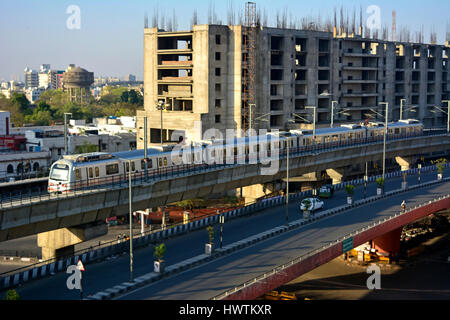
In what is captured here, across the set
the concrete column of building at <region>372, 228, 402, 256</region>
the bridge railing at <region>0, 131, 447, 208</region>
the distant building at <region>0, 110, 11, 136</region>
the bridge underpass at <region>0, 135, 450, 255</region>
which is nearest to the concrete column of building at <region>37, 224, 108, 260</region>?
the bridge underpass at <region>0, 135, 450, 255</region>

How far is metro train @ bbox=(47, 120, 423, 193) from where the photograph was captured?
48500 millimetres

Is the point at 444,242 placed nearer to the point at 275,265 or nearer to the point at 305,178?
the point at 305,178

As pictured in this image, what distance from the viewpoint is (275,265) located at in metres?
40.8

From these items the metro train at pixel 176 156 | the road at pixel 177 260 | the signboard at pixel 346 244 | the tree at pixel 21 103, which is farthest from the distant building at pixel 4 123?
the signboard at pixel 346 244

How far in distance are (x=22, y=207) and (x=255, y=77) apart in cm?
5841

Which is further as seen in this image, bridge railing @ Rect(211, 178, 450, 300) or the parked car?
the parked car

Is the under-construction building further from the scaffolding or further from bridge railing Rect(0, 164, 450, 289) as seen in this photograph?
bridge railing Rect(0, 164, 450, 289)

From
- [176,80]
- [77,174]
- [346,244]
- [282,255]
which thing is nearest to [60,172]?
[77,174]

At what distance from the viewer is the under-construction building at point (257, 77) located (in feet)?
299

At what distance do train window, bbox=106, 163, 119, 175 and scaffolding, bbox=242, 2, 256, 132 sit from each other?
42.4 metres

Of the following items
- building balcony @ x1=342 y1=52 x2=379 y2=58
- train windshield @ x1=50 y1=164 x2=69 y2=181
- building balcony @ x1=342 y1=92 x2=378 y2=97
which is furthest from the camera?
building balcony @ x1=342 y1=92 x2=378 y2=97

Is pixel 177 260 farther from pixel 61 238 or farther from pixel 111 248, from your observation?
pixel 61 238
